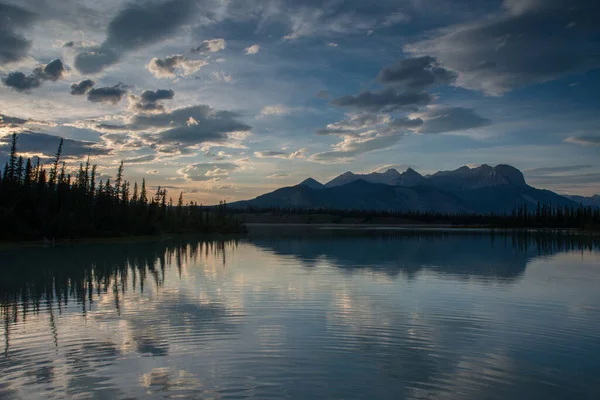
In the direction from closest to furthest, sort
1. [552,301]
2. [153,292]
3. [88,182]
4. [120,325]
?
[120,325]
[552,301]
[153,292]
[88,182]

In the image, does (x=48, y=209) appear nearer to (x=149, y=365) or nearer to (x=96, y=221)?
(x=96, y=221)

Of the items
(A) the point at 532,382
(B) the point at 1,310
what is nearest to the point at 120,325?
(B) the point at 1,310

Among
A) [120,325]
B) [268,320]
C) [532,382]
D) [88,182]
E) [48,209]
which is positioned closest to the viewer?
[532,382]

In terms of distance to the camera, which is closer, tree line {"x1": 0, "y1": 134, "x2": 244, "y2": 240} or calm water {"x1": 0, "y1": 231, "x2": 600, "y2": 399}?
calm water {"x1": 0, "y1": 231, "x2": 600, "y2": 399}

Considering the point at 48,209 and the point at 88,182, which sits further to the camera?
the point at 88,182

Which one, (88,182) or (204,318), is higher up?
(88,182)

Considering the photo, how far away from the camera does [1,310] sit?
19.4 m

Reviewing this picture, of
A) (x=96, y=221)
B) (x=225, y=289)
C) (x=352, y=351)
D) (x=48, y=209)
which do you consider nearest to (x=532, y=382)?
(x=352, y=351)

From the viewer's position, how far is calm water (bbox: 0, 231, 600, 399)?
1087 cm

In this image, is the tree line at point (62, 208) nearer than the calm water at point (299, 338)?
No

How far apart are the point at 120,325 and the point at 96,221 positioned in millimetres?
77113

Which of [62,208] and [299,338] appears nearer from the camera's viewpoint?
[299,338]

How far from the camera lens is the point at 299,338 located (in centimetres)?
1510

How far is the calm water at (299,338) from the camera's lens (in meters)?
10.9
